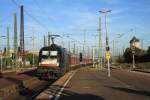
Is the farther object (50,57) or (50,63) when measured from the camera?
(50,57)

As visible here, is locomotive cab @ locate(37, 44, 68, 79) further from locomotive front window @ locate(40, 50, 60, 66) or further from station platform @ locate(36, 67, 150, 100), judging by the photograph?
station platform @ locate(36, 67, 150, 100)

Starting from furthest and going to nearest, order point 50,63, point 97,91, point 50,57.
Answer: point 50,57 < point 50,63 < point 97,91

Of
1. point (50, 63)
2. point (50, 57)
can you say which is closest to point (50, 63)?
point (50, 63)

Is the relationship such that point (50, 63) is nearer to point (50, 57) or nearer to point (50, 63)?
point (50, 63)

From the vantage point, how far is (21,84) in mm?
32250

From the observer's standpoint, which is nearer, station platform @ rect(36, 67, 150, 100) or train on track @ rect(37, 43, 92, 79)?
station platform @ rect(36, 67, 150, 100)

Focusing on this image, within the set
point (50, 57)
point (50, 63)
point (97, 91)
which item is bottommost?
point (97, 91)

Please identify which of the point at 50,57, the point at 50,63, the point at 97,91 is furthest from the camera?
the point at 50,57

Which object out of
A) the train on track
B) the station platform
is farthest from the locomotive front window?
the station platform

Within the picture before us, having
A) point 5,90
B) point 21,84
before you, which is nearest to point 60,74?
point 21,84

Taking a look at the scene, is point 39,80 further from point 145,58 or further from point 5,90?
point 145,58

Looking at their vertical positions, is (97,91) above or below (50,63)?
below

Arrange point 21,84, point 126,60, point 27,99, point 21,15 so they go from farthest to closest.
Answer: point 126,60
point 21,15
point 21,84
point 27,99

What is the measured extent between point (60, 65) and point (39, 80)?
142 inches
